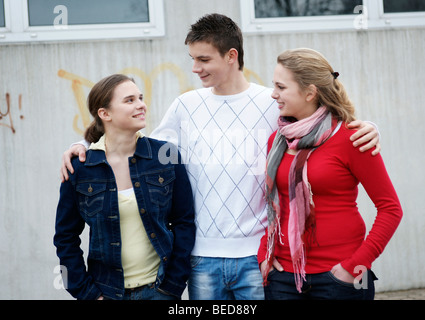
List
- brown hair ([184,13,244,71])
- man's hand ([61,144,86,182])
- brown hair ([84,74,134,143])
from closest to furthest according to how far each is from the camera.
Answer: man's hand ([61,144,86,182]), brown hair ([84,74,134,143]), brown hair ([184,13,244,71])

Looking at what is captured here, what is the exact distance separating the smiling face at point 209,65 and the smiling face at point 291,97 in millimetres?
384

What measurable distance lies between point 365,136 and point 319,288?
2.56 ft

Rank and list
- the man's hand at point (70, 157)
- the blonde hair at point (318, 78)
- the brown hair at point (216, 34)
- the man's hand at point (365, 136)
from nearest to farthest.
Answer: the man's hand at point (365, 136) < the blonde hair at point (318, 78) < the man's hand at point (70, 157) < the brown hair at point (216, 34)

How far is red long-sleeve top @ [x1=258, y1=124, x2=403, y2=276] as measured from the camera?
2.40 meters

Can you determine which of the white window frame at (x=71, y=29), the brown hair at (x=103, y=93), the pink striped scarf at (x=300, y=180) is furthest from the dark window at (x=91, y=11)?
the pink striped scarf at (x=300, y=180)

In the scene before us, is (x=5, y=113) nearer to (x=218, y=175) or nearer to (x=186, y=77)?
(x=186, y=77)

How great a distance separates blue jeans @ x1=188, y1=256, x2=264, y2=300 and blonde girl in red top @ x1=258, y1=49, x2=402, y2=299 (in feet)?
A: 0.33

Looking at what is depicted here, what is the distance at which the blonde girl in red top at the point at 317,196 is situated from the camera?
95.0 inches

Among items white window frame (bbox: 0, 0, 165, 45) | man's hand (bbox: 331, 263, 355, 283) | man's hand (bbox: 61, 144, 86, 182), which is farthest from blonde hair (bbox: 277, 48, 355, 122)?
white window frame (bbox: 0, 0, 165, 45)

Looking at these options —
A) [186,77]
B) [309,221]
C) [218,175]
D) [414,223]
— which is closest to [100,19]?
[186,77]

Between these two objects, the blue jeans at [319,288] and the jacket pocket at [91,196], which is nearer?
the blue jeans at [319,288]

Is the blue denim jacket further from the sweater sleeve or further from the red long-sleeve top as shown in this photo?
the sweater sleeve

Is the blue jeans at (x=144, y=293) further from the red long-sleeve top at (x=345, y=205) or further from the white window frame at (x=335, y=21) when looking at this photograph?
the white window frame at (x=335, y=21)

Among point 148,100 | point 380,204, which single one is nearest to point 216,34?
point 380,204
